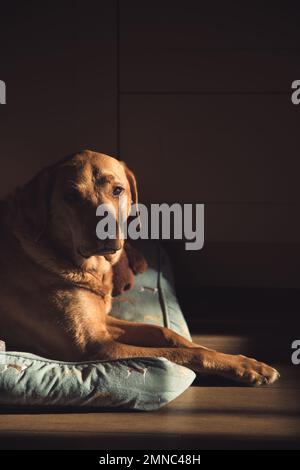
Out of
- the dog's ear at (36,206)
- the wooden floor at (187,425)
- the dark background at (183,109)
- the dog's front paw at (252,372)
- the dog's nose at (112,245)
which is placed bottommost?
the wooden floor at (187,425)

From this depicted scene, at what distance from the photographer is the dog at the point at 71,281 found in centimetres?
193

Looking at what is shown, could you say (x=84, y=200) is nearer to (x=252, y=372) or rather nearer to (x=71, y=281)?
(x=71, y=281)

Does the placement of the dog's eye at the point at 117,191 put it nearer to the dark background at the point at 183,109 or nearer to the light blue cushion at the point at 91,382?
the light blue cushion at the point at 91,382

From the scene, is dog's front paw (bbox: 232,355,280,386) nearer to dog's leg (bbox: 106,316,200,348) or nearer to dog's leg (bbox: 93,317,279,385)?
dog's leg (bbox: 93,317,279,385)

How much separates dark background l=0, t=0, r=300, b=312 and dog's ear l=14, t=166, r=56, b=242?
1137 mm

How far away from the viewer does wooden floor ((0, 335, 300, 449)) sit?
1553 millimetres

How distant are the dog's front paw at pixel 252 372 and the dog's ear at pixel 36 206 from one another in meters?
0.60

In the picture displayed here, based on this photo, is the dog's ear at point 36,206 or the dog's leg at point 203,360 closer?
the dog's leg at point 203,360

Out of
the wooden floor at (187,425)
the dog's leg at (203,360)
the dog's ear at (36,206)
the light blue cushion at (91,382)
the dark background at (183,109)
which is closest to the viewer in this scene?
the wooden floor at (187,425)

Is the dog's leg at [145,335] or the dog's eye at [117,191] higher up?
the dog's eye at [117,191]

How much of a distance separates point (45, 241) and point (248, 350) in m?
0.66

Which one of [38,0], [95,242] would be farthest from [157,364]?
[38,0]

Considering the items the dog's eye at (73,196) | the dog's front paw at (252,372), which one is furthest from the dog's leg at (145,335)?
the dog's eye at (73,196)

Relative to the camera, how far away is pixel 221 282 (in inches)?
125
